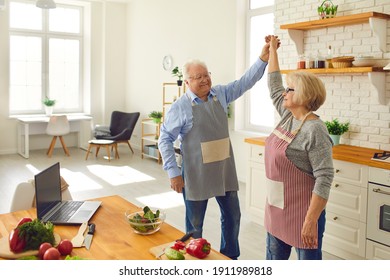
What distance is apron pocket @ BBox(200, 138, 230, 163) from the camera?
2684 mm

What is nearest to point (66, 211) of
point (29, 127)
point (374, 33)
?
point (374, 33)

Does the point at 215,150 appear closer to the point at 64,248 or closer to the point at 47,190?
the point at 47,190

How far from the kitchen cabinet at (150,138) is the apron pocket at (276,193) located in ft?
17.0

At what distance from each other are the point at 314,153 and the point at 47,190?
51.8 inches

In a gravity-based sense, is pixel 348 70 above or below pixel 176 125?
above

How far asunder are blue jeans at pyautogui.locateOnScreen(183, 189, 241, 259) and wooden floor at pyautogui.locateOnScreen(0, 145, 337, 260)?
2.25ft

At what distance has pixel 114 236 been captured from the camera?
6.43 ft

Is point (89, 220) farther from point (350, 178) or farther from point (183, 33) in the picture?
point (183, 33)

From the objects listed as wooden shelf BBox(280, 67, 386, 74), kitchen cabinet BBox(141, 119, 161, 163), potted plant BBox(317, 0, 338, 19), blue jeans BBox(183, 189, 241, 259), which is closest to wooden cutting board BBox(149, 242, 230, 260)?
blue jeans BBox(183, 189, 241, 259)

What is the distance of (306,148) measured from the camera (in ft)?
6.70

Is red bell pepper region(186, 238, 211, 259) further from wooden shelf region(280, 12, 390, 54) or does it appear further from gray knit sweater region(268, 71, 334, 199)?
wooden shelf region(280, 12, 390, 54)

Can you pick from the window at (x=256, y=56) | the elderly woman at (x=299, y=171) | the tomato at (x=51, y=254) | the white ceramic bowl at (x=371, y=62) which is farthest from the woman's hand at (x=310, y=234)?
the window at (x=256, y=56)
